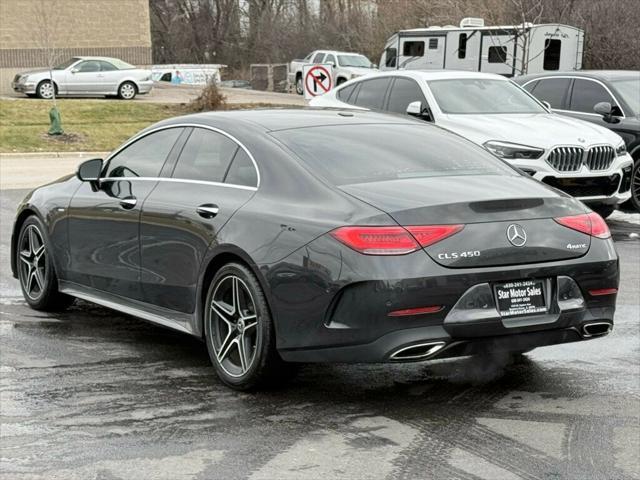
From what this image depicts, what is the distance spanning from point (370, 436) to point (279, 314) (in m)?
0.82

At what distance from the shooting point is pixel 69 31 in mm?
42938

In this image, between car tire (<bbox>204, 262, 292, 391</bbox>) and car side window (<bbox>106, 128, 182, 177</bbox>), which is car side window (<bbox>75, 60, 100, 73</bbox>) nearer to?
car side window (<bbox>106, 128, 182, 177</bbox>)

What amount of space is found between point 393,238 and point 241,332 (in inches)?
43.1

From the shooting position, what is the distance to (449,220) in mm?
5535

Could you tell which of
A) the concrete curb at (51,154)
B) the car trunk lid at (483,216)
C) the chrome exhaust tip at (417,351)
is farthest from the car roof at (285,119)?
the concrete curb at (51,154)

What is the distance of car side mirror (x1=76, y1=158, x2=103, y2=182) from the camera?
7.55 metres

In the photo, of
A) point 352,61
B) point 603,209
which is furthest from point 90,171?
point 352,61

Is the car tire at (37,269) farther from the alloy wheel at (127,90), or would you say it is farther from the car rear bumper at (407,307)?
the alloy wheel at (127,90)

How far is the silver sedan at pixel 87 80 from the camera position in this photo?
1470 inches

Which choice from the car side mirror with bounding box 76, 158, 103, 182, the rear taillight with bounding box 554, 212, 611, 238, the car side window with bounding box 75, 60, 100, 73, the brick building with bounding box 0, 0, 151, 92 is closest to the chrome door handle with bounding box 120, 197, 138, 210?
the car side mirror with bounding box 76, 158, 103, 182

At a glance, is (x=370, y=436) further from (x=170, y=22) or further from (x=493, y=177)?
(x=170, y=22)

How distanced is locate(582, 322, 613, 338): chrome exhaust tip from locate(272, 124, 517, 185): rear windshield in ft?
3.54

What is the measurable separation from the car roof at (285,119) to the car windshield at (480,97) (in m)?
6.23

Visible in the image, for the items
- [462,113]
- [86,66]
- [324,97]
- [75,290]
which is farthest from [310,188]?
[86,66]
